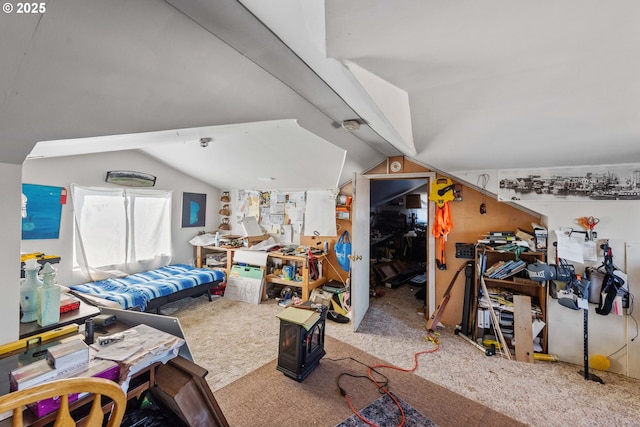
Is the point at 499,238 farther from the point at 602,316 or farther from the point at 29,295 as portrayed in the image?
the point at 29,295

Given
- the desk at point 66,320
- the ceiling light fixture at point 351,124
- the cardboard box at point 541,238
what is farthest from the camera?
the cardboard box at point 541,238

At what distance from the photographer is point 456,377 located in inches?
87.8

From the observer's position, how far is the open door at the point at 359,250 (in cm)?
301

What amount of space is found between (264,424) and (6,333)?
146cm

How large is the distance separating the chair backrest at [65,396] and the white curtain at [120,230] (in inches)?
137

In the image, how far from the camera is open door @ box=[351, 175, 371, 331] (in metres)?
3.01

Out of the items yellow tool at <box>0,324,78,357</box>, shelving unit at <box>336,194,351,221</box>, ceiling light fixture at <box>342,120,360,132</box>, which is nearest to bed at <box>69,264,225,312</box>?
yellow tool at <box>0,324,78,357</box>

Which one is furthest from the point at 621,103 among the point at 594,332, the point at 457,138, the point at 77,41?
the point at 594,332

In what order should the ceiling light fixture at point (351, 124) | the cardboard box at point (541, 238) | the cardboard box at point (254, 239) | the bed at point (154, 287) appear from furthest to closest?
1. the cardboard box at point (254, 239)
2. the bed at point (154, 287)
3. the cardboard box at point (541, 238)
4. the ceiling light fixture at point (351, 124)

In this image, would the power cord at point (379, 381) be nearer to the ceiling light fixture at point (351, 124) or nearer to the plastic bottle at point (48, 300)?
the plastic bottle at point (48, 300)

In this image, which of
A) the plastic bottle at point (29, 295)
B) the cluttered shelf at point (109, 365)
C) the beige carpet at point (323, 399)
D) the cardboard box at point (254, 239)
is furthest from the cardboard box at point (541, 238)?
the plastic bottle at point (29, 295)

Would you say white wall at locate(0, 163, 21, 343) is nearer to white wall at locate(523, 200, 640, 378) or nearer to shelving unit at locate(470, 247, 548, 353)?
shelving unit at locate(470, 247, 548, 353)

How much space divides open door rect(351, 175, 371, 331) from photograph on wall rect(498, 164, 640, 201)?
4.88 ft

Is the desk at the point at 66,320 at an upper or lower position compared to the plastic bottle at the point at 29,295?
lower
